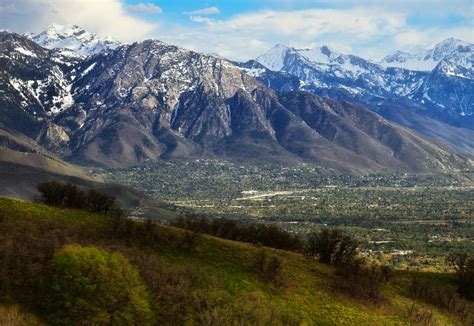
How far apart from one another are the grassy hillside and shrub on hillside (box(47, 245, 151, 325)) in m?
2.34

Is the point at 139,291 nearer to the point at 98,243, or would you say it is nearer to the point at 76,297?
the point at 76,297

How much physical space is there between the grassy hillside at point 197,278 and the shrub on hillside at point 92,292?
2342 millimetres

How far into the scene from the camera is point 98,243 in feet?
317

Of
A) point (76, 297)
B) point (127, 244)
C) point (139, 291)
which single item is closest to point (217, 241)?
point (127, 244)

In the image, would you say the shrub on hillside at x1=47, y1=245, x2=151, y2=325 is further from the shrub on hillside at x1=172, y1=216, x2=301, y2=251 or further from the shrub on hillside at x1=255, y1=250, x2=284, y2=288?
the shrub on hillside at x1=172, y1=216, x2=301, y2=251

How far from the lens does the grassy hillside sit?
80.8 m

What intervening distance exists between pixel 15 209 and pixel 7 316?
128 feet

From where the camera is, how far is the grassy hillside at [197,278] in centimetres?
8075

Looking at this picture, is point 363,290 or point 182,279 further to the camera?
point 363,290

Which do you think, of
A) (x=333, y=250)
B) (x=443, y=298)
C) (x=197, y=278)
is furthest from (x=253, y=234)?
(x=197, y=278)

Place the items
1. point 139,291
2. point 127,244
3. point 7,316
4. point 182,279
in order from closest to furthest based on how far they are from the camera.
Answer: point 7,316 < point 139,291 < point 182,279 < point 127,244

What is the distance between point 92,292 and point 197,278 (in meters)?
19.4

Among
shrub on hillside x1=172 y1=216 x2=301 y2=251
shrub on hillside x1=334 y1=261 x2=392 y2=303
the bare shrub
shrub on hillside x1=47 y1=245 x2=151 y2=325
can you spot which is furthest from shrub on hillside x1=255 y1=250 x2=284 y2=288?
shrub on hillside x1=172 y1=216 x2=301 y2=251

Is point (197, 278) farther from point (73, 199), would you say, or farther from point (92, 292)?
point (73, 199)
